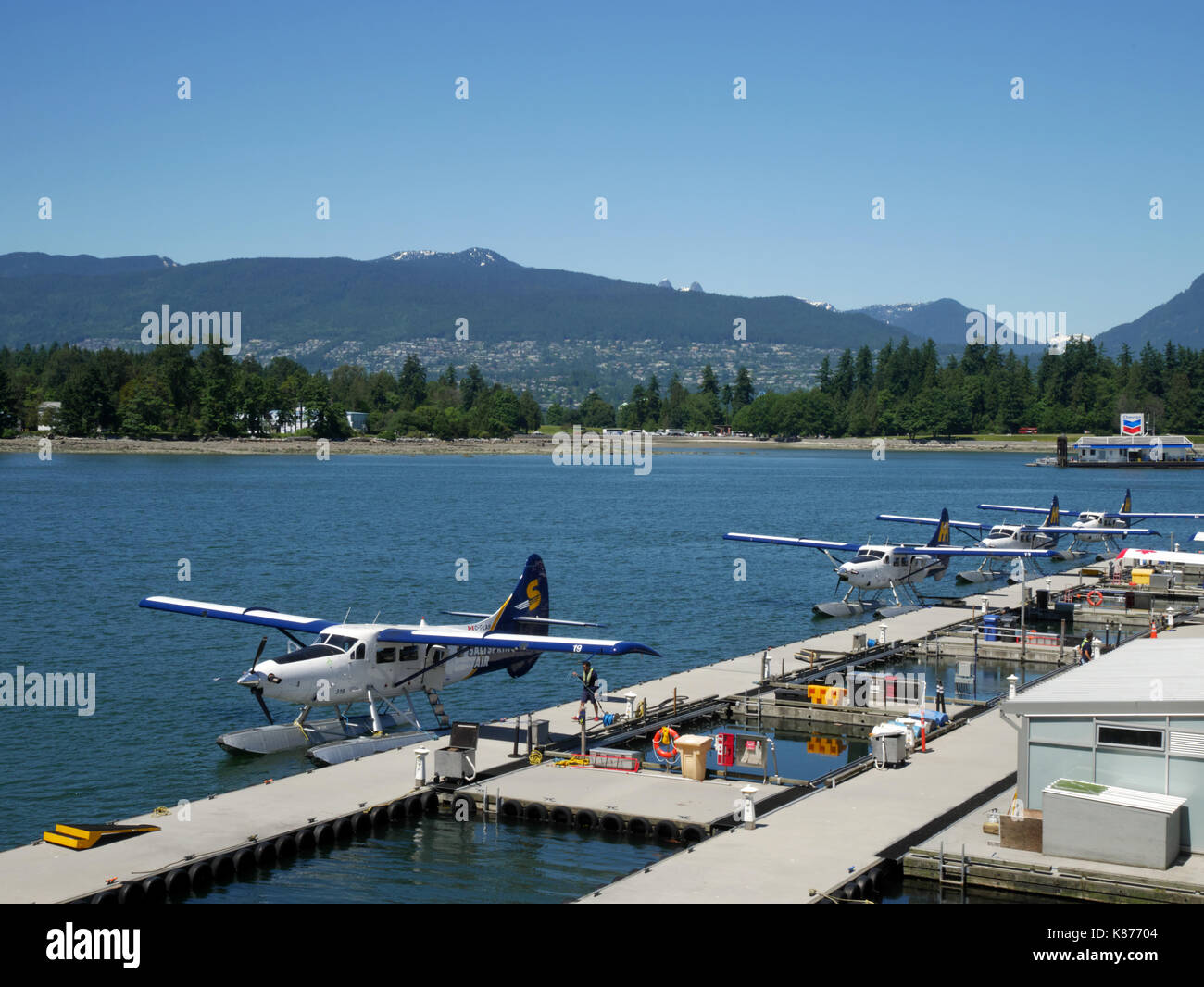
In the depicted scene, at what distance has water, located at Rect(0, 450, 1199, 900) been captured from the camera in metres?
20.3

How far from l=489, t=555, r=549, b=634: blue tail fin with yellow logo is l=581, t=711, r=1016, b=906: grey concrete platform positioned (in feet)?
29.4

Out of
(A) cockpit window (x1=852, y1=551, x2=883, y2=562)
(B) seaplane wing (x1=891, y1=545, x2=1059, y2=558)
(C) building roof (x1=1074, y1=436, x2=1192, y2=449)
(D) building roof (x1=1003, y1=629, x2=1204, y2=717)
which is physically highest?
(C) building roof (x1=1074, y1=436, x2=1192, y2=449)

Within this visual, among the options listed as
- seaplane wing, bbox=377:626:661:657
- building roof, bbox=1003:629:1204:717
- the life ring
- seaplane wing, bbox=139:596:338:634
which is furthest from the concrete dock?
seaplane wing, bbox=139:596:338:634

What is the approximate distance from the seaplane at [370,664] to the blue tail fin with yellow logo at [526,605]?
2 cm

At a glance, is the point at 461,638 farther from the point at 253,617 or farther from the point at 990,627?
the point at 990,627

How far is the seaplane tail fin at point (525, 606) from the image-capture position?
25938 mm

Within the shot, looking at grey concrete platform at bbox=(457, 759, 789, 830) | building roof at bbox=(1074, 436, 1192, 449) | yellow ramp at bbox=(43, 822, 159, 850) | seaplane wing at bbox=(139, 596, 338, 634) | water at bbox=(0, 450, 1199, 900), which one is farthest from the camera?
building roof at bbox=(1074, 436, 1192, 449)

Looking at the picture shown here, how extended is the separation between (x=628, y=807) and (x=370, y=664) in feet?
22.9

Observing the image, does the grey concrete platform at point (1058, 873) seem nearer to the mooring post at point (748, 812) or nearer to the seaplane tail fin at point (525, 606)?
the mooring post at point (748, 812)

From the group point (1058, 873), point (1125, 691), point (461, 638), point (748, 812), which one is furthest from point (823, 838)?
point (461, 638)

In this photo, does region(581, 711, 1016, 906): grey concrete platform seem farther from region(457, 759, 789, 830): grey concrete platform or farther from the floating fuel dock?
region(457, 759, 789, 830): grey concrete platform

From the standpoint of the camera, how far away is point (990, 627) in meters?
37.2

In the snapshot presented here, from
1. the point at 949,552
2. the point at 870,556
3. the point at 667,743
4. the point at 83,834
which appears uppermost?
the point at 949,552

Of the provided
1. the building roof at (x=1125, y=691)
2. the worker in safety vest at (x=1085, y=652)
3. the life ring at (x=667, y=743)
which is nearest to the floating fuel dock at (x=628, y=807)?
the life ring at (x=667, y=743)
